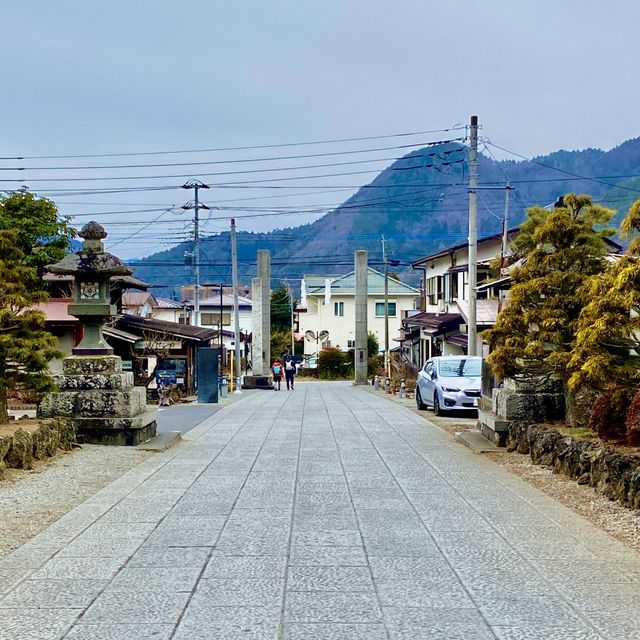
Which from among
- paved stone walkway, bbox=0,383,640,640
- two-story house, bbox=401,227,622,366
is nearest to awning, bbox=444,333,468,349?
two-story house, bbox=401,227,622,366

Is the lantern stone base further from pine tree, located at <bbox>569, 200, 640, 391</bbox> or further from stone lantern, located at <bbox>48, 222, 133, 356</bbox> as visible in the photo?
pine tree, located at <bbox>569, 200, 640, 391</bbox>

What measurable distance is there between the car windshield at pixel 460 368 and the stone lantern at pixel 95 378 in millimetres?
10460

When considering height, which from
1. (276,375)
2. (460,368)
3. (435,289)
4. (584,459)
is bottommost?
(584,459)

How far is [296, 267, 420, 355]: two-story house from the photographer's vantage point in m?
78.1

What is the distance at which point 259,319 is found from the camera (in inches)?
2116

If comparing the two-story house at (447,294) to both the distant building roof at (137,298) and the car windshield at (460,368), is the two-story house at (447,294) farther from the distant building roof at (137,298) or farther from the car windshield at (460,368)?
the distant building roof at (137,298)

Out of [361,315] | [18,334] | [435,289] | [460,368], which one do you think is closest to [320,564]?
[18,334]

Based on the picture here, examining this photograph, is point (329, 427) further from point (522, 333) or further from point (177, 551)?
point (177, 551)

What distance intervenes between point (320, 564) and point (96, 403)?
9125 millimetres

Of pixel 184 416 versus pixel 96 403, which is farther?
pixel 184 416

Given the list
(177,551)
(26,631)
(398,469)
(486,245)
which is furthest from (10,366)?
(486,245)

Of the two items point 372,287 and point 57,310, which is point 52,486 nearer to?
point 57,310

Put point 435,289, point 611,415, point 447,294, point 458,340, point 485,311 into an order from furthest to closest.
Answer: point 435,289 → point 447,294 → point 458,340 → point 485,311 → point 611,415

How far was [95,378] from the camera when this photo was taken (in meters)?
15.1
